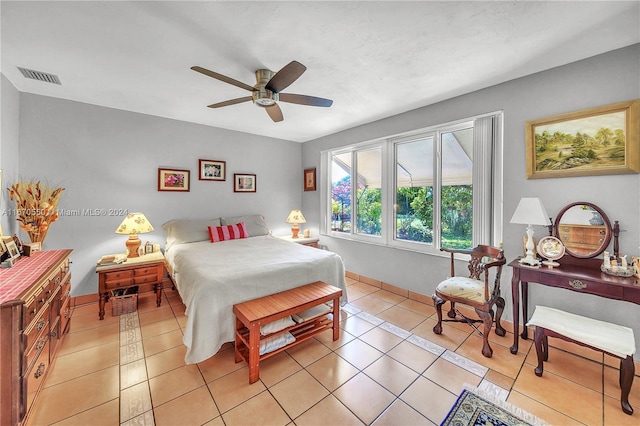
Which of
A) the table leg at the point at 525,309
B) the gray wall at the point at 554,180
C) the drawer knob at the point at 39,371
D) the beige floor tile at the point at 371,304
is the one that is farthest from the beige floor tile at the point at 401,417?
the drawer knob at the point at 39,371

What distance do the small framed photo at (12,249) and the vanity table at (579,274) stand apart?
4.07 meters

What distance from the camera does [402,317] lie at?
9.57ft

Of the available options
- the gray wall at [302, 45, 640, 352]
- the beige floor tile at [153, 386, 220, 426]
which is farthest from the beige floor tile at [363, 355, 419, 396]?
the gray wall at [302, 45, 640, 352]

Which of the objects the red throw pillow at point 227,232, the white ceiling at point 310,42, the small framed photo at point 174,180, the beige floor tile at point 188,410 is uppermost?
the white ceiling at point 310,42

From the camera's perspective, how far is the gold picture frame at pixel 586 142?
1.95 meters

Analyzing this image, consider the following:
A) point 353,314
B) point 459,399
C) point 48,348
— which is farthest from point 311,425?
point 48,348

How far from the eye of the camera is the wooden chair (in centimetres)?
225

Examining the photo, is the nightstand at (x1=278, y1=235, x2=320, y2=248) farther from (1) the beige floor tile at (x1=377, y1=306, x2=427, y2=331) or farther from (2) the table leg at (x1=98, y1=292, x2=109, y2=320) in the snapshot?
(2) the table leg at (x1=98, y1=292, x2=109, y2=320)

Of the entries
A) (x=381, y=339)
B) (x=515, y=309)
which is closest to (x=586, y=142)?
(x=515, y=309)

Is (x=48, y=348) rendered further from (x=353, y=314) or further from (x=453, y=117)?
(x=453, y=117)

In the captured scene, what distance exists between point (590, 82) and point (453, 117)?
3.66 feet

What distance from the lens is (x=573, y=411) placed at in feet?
5.37

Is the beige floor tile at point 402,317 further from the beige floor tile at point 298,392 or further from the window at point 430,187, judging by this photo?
the beige floor tile at point 298,392

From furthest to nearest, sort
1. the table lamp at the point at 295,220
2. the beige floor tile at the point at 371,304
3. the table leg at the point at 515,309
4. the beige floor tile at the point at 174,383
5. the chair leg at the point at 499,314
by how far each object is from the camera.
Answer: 1. the table lamp at the point at 295,220
2. the beige floor tile at the point at 371,304
3. the chair leg at the point at 499,314
4. the table leg at the point at 515,309
5. the beige floor tile at the point at 174,383
